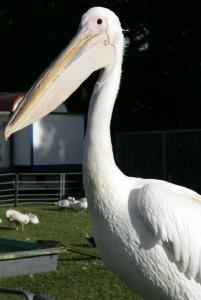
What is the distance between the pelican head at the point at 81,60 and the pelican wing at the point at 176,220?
0.56m

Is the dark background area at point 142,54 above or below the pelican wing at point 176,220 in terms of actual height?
above

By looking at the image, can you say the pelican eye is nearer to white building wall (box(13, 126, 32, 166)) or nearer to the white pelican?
the white pelican

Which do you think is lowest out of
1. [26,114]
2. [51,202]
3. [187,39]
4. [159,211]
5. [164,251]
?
[51,202]

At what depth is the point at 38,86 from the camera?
9.89 feet

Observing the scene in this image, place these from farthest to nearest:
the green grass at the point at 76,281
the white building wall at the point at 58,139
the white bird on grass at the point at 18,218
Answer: the white building wall at the point at 58,139 < the white bird on grass at the point at 18,218 < the green grass at the point at 76,281

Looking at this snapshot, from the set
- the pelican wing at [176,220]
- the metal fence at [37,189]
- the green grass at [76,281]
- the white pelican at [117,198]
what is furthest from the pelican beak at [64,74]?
the metal fence at [37,189]

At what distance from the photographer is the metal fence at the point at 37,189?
47.7 feet

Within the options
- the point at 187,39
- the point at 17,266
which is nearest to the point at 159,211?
the point at 17,266

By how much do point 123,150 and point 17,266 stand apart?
10125 millimetres

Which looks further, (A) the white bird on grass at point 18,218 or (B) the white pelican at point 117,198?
(A) the white bird on grass at point 18,218

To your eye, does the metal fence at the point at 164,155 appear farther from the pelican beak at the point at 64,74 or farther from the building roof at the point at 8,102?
the pelican beak at the point at 64,74

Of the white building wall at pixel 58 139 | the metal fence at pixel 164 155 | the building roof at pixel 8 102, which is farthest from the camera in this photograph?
the white building wall at pixel 58 139

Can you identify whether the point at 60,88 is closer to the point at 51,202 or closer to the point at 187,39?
the point at 51,202

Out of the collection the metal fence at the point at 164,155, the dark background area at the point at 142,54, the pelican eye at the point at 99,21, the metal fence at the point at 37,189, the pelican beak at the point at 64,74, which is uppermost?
the dark background area at the point at 142,54
